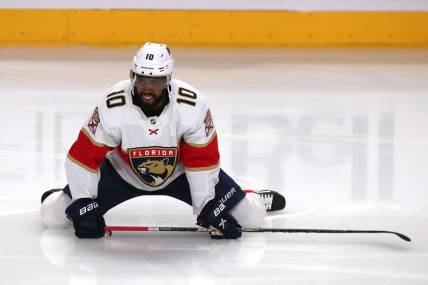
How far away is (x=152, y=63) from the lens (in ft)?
11.0

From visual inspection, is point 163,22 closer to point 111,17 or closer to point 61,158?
point 111,17

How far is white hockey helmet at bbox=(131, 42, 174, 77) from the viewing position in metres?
3.34

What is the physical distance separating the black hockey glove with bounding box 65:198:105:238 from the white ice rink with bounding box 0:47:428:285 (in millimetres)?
44

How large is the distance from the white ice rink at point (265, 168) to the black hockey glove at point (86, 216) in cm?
4

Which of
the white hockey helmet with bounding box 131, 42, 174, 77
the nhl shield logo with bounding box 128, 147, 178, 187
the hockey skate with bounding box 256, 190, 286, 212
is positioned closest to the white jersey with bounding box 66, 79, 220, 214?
the nhl shield logo with bounding box 128, 147, 178, 187

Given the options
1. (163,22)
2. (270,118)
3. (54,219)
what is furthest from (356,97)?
(54,219)

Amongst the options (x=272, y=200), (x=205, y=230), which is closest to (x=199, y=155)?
(x=205, y=230)

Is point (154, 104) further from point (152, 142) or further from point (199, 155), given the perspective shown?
point (199, 155)

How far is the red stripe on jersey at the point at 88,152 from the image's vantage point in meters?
3.54

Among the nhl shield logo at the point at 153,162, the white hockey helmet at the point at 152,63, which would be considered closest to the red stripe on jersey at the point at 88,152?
the nhl shield logo at the point at 153,162

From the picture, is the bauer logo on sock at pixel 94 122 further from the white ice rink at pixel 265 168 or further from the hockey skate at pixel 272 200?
the hockey skate at pixel 272 200

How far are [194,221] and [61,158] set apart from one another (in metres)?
1.38

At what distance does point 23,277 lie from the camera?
317 cm

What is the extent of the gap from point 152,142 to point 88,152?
0.24 meters
